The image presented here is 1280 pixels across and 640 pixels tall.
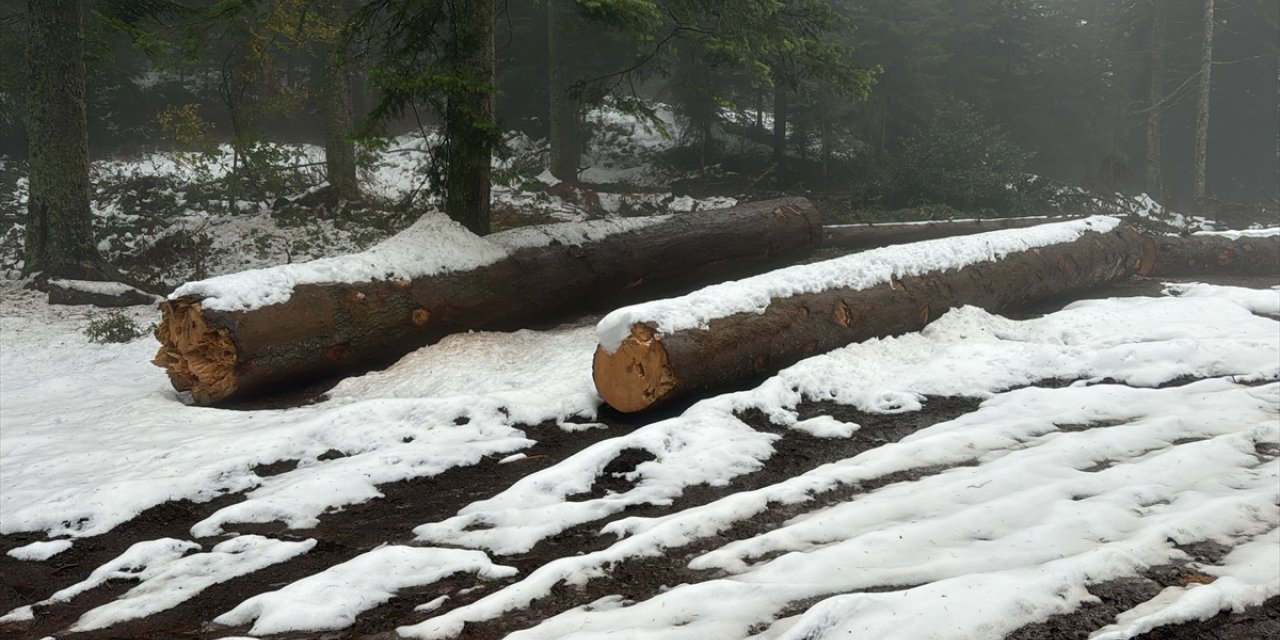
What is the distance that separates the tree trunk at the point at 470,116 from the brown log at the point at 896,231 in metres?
5.52

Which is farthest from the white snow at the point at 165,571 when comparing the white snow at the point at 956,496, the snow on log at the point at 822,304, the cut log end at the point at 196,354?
the snow on log at the point at 822,304

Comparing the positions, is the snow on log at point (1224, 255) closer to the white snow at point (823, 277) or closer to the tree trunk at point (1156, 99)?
the white snow at point (823, 277)

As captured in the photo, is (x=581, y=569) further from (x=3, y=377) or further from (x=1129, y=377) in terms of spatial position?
(x=3, y=377)

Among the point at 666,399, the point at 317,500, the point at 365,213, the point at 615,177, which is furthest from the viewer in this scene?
the point at 615,177

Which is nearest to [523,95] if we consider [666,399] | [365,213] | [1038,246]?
[365,213]

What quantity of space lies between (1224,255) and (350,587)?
13.4m

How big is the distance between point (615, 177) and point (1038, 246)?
1550cm

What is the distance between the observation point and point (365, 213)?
1584 centimetres

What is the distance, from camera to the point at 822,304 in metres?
7.29

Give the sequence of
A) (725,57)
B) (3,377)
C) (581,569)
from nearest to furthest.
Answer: (581,569) < (3,377) < (725,57)

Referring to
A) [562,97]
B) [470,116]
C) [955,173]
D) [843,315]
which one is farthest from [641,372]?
[562,97]

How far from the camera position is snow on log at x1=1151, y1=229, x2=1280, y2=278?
1202 centimetres

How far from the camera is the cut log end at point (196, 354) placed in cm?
664

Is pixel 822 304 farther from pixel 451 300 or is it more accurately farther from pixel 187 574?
pixel 187 574
